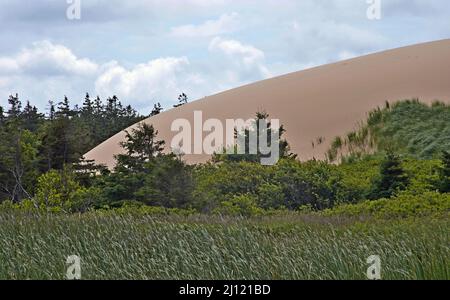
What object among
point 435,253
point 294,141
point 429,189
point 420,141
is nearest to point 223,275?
point 435,253

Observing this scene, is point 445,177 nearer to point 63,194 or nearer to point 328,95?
point 63,194

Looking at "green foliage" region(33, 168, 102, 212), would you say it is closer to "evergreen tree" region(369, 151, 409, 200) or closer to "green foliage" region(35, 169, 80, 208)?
"green foliage" region(35, 169, 80, 208)

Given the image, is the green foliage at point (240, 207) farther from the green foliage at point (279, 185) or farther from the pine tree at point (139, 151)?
the pine tree at point (139, 151)

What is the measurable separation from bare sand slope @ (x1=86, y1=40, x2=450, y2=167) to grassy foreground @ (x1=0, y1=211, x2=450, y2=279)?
21.2 m

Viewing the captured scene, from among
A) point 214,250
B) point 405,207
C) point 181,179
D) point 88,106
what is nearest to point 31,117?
point 88,106

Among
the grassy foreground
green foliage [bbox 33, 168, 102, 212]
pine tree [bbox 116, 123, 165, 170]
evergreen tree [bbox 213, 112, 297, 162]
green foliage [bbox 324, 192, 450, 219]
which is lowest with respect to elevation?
the grassy foreground

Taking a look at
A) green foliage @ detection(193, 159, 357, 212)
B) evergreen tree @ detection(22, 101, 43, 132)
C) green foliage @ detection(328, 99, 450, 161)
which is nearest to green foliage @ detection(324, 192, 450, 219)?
green foliage @ detection(193, 159, 357, 212)

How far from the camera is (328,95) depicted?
41875mm

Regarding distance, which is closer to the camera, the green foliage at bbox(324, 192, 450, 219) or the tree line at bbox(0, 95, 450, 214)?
the green foliage at bbox(324, 192, 450, 219)

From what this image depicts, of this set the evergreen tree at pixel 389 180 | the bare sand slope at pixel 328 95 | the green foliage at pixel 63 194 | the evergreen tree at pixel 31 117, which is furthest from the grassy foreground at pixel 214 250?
the evergreen tree at pixel 31 117

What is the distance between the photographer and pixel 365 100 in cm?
3850

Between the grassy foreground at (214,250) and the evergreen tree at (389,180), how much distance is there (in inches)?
265

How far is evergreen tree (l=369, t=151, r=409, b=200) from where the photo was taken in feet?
64.7

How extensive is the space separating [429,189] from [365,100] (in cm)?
1940
